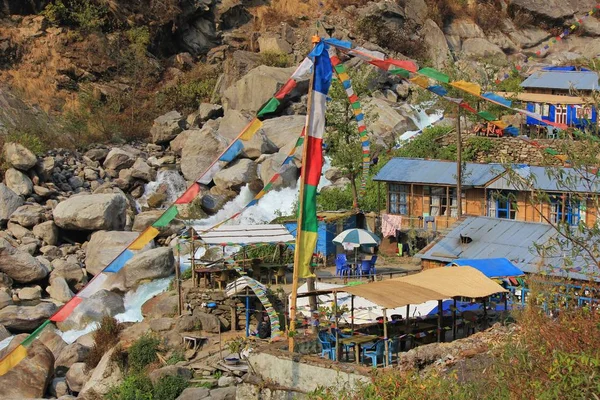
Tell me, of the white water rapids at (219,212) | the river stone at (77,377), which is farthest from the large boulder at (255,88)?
the river stone at (77,377)

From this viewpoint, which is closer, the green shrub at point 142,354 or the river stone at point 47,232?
the green shrub at point 142,354

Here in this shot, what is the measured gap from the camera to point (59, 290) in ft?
94.2

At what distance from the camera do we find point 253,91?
45.3 metres

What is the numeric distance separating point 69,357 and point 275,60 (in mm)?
30222

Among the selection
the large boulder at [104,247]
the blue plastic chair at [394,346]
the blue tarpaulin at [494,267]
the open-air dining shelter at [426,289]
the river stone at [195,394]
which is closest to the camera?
the open-air dining shelter at [426,289]

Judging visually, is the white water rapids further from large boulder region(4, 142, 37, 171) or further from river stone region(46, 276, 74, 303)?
large boulder region(4, 142, 37, 171)

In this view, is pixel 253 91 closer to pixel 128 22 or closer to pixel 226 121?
pixel 226 121

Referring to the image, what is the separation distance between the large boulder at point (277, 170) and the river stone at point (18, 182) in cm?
849

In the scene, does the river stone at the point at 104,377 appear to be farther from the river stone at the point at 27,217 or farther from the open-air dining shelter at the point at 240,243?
the river stone at the point at 27,217

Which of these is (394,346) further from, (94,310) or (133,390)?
(94,310)

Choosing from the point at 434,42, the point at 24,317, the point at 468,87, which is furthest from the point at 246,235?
the point at 434,42

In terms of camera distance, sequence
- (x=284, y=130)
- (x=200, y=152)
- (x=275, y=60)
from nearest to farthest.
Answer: (x=200, y=152)
(x=284, y=130)
(x=275, y=60)

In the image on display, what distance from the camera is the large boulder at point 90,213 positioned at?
3272 cm

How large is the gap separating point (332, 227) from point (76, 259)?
8787 millimetres
